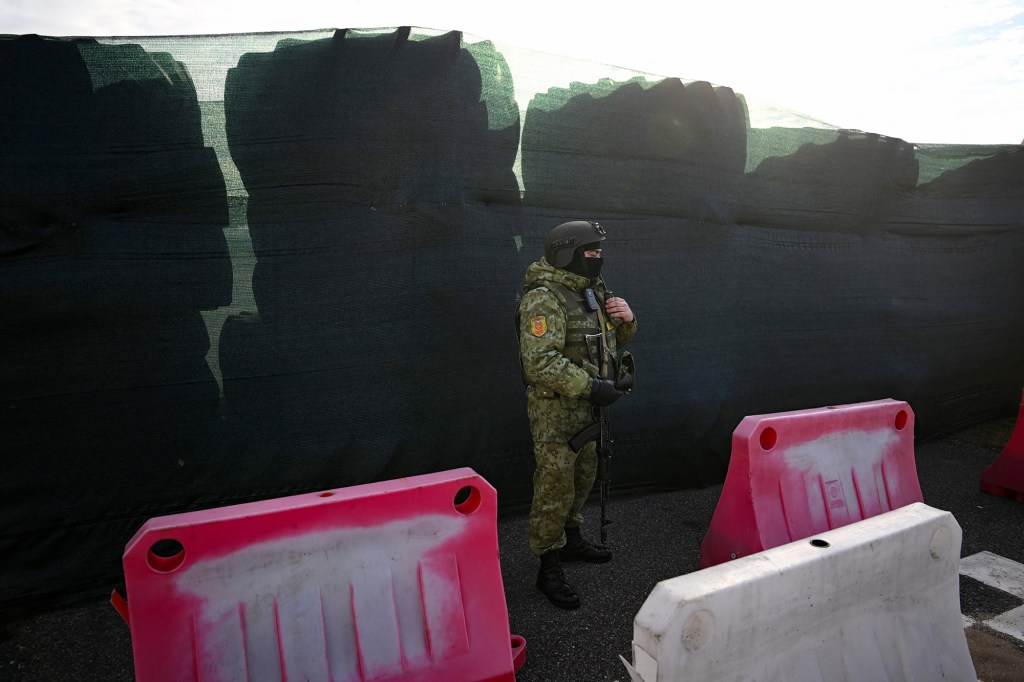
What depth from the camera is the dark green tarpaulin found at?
3.36 metres

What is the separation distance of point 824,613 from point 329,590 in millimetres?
1687

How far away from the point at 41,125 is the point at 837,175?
5507mm

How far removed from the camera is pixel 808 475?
3506 millimetres

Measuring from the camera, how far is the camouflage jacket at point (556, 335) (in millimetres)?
3213

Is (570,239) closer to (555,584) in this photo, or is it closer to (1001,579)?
(555,584)

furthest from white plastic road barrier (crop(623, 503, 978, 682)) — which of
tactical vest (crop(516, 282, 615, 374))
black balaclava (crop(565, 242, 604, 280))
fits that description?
black balaclava (crop(565, 242, 604, 280))

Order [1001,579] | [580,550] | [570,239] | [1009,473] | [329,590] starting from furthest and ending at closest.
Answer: [1009,473] → [580,550] → [1001,579] → [570,239] → [329,590]

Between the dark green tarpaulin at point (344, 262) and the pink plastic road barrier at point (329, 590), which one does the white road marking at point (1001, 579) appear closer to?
the dark green tarpaulin at point (344, 262)

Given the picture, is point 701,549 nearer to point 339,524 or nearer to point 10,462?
point 339,524

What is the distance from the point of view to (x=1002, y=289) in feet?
21.2

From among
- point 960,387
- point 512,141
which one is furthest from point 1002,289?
point 512,141

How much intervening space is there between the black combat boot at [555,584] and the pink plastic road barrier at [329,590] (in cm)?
66

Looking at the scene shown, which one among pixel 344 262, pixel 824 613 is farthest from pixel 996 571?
pixel 344 262

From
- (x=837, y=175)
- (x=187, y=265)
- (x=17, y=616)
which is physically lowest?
(x=17, y=616)
